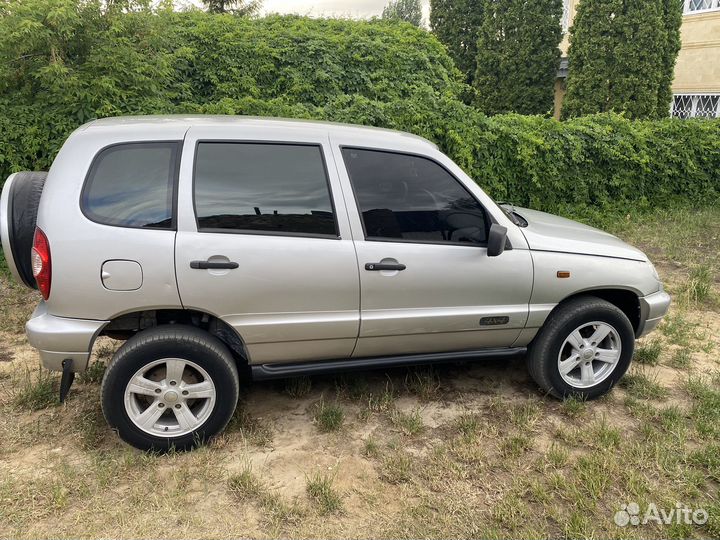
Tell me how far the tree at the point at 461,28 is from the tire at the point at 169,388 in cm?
1826

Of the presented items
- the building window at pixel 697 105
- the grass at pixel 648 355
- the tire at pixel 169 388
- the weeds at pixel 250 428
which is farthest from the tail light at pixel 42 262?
the building window at pixel 697 105

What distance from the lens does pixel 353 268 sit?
10.7ft

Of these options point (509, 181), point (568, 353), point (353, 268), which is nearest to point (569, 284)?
point (568, 353)

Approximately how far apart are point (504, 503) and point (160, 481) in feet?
5.80

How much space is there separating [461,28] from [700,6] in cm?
A: 741

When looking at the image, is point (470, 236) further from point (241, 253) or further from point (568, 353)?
point (241, 253)

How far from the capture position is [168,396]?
314cm

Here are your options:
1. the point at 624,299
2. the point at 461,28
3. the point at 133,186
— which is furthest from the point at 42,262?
the point at 461,28

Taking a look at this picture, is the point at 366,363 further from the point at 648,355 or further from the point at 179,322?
the point at 648,355

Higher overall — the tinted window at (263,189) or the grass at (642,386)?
the tinted window at (263,189)

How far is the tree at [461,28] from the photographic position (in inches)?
774

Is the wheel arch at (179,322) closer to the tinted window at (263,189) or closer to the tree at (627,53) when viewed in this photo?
the tinted window at (263,189)

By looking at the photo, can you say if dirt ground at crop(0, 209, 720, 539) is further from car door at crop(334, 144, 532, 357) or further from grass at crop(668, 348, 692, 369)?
car door at crop(334, 144, 532, 357)

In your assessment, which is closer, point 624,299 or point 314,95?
point 624,299
